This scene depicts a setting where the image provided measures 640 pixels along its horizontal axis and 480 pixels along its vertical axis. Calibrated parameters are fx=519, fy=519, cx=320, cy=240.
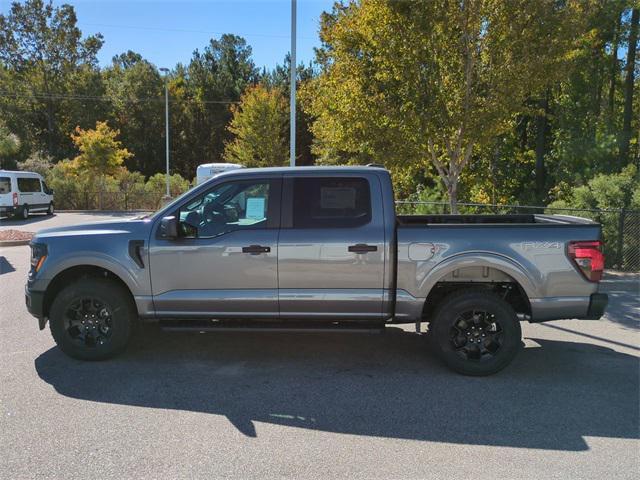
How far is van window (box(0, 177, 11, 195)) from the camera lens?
22875 millimetres

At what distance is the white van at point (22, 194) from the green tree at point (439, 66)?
18.5 metres

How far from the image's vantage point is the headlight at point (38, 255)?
5203mm

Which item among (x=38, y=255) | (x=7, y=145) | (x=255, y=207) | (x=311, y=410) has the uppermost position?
(x=7, y=145)

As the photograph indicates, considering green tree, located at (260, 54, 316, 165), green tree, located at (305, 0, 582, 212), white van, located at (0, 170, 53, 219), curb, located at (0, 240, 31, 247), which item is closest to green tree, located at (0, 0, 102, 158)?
green tree, located at (260, 54, 316, 165)

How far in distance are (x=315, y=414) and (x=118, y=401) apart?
1.68m

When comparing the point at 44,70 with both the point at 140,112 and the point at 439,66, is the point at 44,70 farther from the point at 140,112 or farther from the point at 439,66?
the point at 439,66

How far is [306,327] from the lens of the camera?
5.09 m

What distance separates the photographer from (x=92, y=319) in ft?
17.3

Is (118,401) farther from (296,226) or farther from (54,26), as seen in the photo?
(54,26)

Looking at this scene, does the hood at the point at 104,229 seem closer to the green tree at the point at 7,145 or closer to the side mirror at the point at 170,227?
the side mirror at the point at 170,227

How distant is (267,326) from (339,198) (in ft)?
4.74

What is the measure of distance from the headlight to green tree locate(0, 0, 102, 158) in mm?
44012

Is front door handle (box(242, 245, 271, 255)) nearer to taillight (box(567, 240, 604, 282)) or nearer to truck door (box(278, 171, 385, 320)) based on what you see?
truck door (box(278, 171, 385, 320))

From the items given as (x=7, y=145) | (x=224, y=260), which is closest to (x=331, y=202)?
(x=224, y=260)
